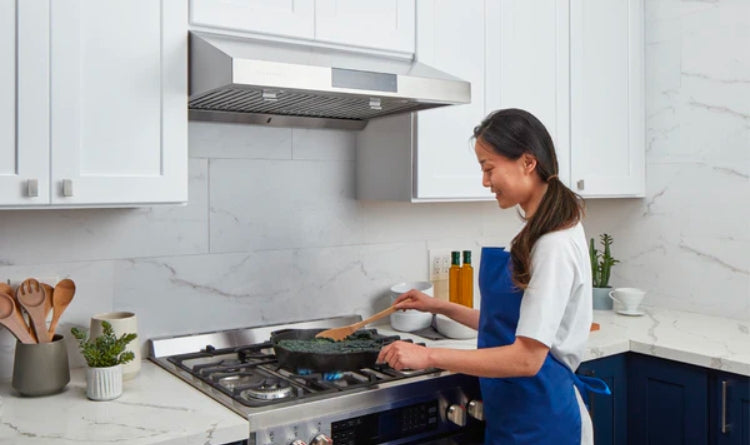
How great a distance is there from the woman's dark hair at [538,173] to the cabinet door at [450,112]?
0.51 metres

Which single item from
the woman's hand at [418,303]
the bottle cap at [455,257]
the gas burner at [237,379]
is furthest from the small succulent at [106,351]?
the bottle cap at [455,257]

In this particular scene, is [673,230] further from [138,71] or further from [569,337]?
[138,71]

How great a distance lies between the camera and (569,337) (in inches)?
71.0

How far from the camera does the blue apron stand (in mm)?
1830

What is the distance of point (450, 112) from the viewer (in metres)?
2.36

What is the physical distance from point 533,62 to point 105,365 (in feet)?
5.59

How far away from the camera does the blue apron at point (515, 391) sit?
183 centimetres

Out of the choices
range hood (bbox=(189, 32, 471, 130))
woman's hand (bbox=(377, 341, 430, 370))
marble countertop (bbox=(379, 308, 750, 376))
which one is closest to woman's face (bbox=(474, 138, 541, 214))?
range hood (bbox=(189, 32, 471, 130))

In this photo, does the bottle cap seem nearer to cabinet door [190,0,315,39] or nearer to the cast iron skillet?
the cast iron skillet

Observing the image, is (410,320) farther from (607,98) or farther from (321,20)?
(607,98)

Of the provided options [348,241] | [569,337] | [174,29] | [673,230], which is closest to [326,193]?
[348,241]

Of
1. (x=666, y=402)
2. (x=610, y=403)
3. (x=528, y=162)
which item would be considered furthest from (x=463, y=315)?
(x=666, y=402)

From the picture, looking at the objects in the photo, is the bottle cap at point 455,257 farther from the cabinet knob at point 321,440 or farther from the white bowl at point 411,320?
the cabinet knob at point 321,440

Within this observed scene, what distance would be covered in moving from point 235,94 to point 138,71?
0.88ft
